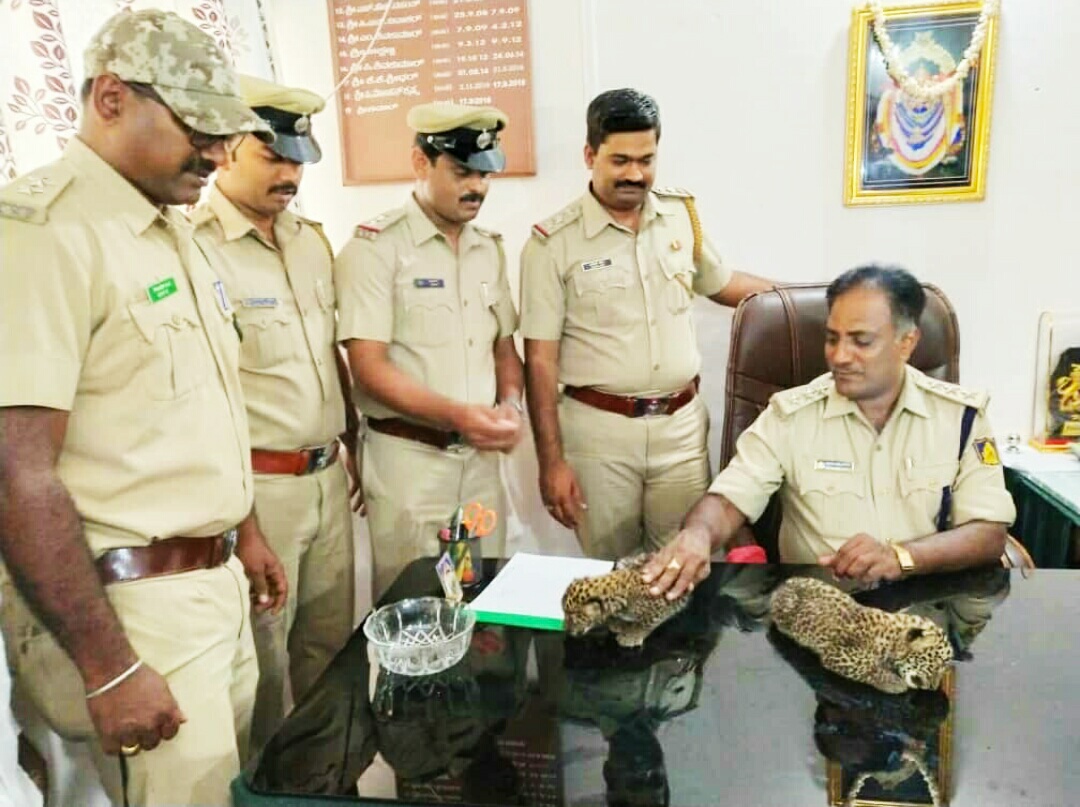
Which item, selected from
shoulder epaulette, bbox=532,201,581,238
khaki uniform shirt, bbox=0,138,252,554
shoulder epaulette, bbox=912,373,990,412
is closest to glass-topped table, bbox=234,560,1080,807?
khaki uniform shirt, bbox=0,138,252,554

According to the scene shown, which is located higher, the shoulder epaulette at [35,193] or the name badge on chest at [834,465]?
the shoulder epaulette at [35,193]

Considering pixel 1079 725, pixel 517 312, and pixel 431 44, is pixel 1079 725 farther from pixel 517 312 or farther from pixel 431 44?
pixel 431 44

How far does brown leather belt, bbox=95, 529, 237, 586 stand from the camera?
47.2 inches

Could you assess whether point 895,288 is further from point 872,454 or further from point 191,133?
point 191,133

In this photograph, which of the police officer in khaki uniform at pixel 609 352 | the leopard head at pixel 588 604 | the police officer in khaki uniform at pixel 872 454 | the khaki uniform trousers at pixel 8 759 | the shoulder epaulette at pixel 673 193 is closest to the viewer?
the khaki uniform trousers at pixel 8 759

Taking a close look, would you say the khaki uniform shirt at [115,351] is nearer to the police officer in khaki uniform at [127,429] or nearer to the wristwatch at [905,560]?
the police officer in khaki uniform at [127,429]

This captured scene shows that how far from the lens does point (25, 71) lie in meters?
1.52

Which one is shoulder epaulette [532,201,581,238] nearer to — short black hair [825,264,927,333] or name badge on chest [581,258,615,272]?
name badge on chest [581,258,615,272]

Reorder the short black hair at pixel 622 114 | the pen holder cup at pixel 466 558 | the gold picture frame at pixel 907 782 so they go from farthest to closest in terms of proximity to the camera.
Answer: the short black hair at pixel 622 114 → the pen holder cup at pixel 466 558 → the gold picture frame at pixel 907 782

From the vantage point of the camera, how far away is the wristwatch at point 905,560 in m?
1.53

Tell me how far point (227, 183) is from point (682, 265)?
118 centimetres

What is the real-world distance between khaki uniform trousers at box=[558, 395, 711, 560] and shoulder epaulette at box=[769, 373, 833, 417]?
449 millimetres

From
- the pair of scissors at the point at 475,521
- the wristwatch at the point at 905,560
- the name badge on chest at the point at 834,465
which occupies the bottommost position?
the wristwatch at the point at 905,560

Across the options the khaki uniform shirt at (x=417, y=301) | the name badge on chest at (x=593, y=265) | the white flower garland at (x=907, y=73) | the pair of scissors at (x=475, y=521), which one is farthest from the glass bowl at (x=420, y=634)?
the white flower garland at (x=907, y=73)
